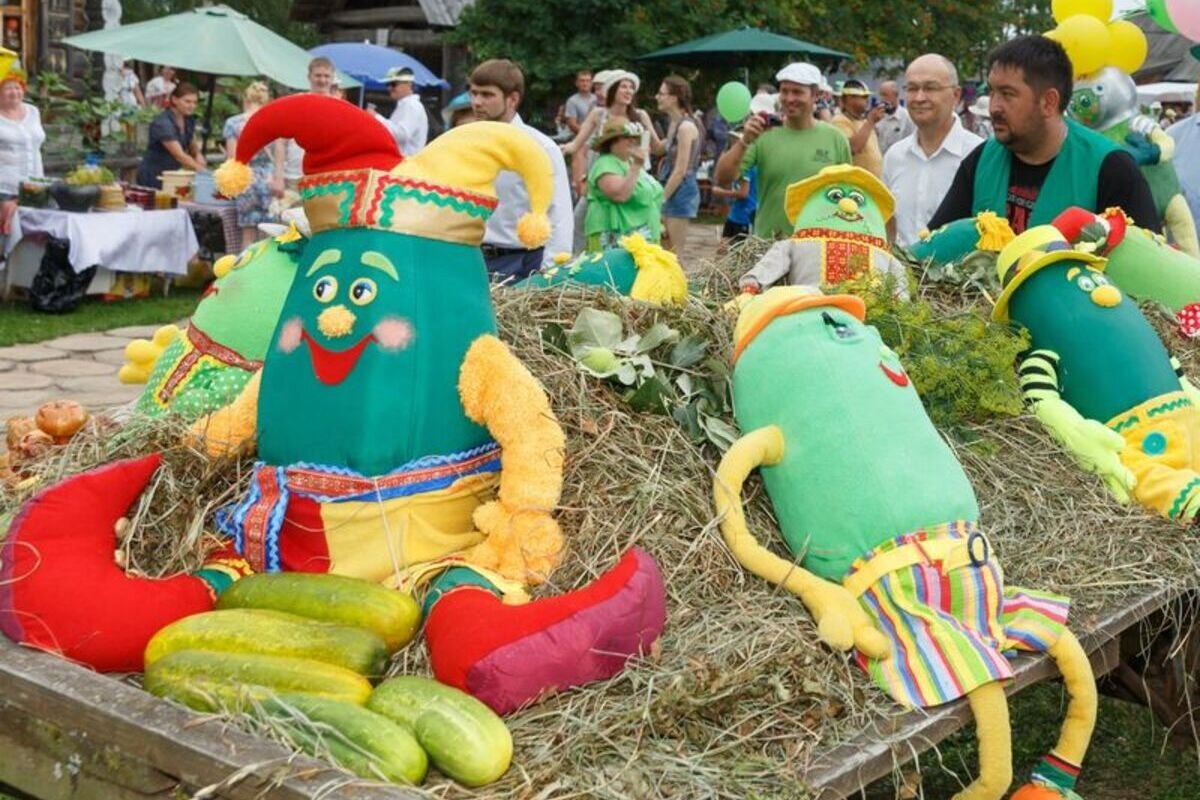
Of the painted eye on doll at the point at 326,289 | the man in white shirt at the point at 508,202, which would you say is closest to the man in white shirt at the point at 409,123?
the man in white shirt at the point at 508,202

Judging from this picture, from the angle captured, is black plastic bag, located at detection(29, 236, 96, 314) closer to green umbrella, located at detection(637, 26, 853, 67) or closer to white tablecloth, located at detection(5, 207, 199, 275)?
white tablecloth, located at detection(5, 207, 199, 275)

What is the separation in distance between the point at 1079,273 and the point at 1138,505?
0.67m

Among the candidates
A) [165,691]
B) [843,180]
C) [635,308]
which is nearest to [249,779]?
[165,691]

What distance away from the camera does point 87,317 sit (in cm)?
986

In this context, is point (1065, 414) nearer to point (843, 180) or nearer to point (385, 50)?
point (843, 180)

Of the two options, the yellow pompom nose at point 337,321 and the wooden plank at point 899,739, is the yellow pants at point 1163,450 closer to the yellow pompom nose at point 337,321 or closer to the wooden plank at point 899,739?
the wooden plank at point 899,739

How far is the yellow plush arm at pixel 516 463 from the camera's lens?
2781mm

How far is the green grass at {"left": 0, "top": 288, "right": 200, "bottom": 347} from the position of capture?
9109mm

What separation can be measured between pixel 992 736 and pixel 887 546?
1.32ft

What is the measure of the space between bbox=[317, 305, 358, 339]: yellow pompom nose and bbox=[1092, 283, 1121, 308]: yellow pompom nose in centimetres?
202

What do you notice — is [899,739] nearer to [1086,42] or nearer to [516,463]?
[516,463]

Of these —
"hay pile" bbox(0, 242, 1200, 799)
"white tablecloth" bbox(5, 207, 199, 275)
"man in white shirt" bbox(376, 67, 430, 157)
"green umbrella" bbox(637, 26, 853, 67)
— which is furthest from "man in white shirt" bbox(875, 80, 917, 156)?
"hay pile" bbox(0, 242, 1200, 799)

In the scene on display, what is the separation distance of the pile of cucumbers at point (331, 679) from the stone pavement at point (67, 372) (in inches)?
174

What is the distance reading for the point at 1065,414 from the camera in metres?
3.66
